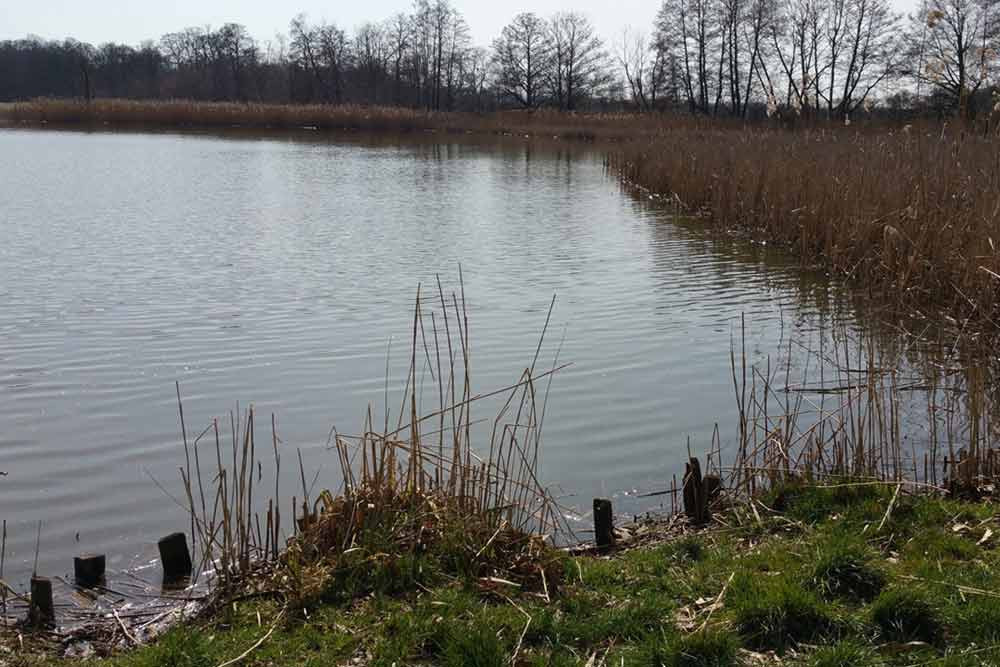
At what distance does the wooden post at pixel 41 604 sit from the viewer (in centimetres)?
317

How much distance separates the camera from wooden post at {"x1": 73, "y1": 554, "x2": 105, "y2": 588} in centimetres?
359

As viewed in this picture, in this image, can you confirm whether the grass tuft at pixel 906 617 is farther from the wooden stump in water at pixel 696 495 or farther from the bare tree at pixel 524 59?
the bare tree at pixel 524 59

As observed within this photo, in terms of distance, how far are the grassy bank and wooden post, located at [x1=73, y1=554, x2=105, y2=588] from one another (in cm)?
67

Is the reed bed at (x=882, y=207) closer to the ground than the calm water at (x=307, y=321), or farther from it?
farther from it

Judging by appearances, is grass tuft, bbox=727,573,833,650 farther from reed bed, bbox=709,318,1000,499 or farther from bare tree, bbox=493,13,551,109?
bare tree, bbox=493,13,551,109

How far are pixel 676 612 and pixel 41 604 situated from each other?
2.08 meters

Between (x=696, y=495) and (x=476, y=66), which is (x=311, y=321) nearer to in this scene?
(x=696, y=495)

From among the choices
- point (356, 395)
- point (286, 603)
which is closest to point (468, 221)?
point (356, 395)

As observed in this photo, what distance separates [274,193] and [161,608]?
1473 centimetres

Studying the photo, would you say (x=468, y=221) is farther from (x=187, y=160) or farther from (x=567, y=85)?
(x=567, y=85)

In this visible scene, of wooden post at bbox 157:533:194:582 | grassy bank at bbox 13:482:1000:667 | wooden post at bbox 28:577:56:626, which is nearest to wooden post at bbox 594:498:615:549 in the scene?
grassy bank at bbox 13:482:1000:667

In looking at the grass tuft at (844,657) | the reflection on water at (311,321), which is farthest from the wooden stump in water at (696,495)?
the grass tuft at (844,657)

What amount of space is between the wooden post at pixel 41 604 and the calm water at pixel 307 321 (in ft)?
2.33

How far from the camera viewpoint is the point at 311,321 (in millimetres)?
8172
